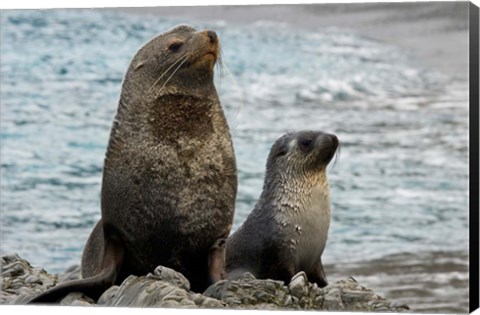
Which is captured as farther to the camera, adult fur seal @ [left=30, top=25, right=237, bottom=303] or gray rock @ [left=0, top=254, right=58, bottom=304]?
gray rock @ [left=0, top=254, right=58, bottom=304]

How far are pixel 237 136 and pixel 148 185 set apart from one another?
990mm

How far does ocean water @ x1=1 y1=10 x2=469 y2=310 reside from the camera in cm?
930

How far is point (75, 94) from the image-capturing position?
1022 centimetres

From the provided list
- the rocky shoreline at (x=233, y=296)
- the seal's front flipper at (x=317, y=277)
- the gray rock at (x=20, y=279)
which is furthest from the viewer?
the gray rock at (x=20, y=279)

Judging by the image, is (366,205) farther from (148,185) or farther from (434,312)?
(148,185)

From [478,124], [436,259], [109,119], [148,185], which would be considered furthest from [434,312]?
[109,119]

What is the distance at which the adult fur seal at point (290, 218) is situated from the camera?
30.5ft

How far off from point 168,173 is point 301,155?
3.52ft

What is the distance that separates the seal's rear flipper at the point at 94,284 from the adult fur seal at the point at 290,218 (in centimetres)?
82

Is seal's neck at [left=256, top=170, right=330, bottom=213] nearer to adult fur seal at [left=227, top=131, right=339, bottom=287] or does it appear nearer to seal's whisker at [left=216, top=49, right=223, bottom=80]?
adult fur seal at [left=227, top=131, right=339, bottom=287]

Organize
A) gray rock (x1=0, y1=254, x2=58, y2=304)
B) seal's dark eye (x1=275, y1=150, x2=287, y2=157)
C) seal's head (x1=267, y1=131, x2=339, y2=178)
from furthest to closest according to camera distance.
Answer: gray rock (x1=0, y1=254, x2=58, y2=304) → seal's dark eye (x1=275, y1=150, x2=287, y2=157) → seal's head (x1=267, y1=131, x2=339, y2=178)

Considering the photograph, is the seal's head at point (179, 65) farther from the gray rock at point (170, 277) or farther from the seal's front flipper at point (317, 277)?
the seal's front flipper at point (317, 277)

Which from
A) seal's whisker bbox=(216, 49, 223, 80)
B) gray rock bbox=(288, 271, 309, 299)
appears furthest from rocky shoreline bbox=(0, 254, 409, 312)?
seal's whisker bbox=(216, 49, 223, 80)

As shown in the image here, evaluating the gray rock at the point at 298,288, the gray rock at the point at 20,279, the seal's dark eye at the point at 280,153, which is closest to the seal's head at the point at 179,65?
the seal's dark eye at the point at 280,153
